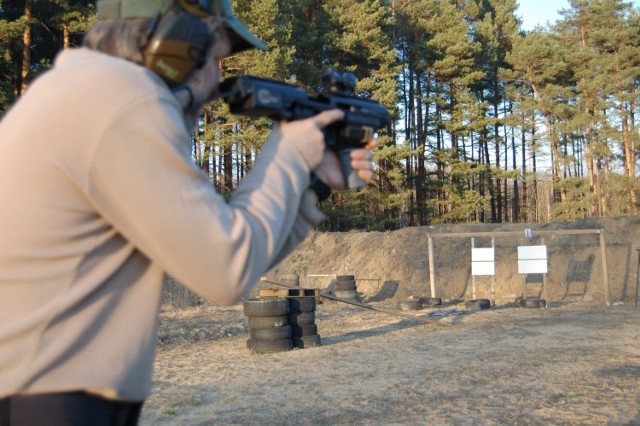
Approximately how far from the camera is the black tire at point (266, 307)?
10141 millimetres

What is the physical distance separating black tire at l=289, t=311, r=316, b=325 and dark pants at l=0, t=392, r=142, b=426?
9.59 meters

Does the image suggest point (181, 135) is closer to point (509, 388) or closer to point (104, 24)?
point (104, 24)

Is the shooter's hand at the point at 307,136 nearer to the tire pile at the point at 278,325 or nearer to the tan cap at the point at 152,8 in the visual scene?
the tan cap at the point at 152,8

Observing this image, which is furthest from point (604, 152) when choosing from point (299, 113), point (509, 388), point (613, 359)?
point (299, 113)

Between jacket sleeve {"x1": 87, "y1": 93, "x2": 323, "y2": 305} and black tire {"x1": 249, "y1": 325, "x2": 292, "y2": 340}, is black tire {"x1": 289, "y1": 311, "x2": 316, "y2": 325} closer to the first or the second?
black tire {"x1": 249, "y1": 325, "x2": 292, "y2": 340}

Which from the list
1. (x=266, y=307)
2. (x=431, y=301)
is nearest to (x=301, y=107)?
(x=266, y=307)

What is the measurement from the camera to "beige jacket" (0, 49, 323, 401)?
115 centimetres

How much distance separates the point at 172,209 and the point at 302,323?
9795 mm

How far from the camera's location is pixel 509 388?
735cm

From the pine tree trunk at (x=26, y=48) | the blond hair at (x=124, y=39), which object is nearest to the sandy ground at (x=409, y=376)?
the blond hair at (x=124, y=39)

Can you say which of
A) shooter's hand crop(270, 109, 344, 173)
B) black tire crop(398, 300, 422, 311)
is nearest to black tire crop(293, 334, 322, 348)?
black tire crop(398, 300, 422, 311)

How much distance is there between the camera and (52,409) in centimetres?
117

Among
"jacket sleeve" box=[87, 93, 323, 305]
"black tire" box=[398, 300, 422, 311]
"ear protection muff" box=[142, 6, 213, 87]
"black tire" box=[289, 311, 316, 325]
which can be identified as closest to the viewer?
"jacket sleeve" box=[87, 93, 323, 305]

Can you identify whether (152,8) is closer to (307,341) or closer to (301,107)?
(301,107)
